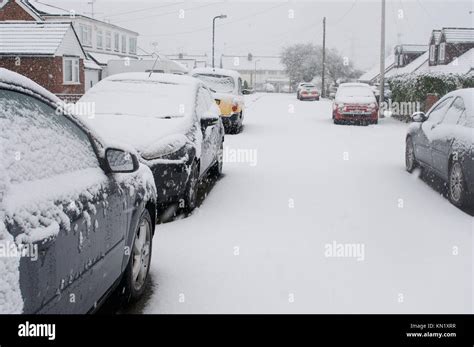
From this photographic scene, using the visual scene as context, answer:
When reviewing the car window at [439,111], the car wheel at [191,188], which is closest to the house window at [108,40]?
the car window at [439,111]

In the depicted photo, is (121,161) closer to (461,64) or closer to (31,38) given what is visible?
(31,38)

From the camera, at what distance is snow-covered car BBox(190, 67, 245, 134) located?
17.8 meters

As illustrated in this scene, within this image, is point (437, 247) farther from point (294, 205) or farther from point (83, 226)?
point (83, 226)

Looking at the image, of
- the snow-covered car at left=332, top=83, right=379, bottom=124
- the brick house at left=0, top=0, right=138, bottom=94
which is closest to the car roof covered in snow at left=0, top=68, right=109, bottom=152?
the snow-covered car at left=332, top=83, right=379, bottom=124

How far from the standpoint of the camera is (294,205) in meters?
8.23

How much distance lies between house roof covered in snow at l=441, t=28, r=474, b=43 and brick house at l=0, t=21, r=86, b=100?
2675 cm

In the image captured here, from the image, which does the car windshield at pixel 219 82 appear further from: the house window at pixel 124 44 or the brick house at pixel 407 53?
the brick house at pixel 407 53

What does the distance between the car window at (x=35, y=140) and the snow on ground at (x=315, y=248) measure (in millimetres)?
1607

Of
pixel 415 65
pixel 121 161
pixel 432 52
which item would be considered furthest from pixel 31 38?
pixel 121 161

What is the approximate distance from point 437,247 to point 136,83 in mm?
4683

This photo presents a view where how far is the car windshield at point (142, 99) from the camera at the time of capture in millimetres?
7848

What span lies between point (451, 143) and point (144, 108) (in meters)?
4.20
